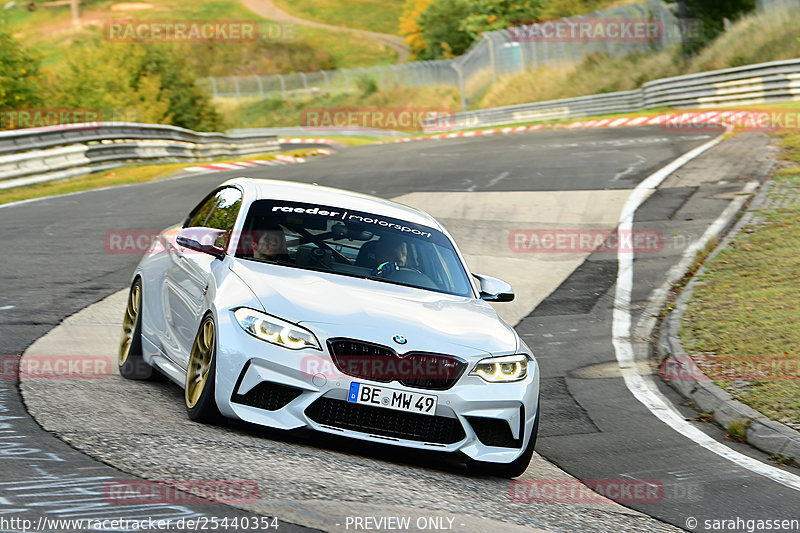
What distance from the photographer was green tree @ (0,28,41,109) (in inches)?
1061

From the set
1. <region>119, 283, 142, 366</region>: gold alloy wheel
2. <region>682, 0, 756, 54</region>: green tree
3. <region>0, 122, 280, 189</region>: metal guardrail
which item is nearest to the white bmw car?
<region>119, 283, 142, 366</region>: gold alloy wheel

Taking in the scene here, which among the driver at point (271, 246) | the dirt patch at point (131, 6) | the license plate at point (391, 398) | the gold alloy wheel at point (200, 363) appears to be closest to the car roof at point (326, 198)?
the driver at point (271, 246)

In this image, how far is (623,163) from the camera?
2305 cm

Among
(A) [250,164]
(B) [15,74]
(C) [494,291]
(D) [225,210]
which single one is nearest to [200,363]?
(D) [225,210]

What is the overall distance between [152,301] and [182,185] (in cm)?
1473

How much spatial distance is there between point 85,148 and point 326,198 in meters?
17.5

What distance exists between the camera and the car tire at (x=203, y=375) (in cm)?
604

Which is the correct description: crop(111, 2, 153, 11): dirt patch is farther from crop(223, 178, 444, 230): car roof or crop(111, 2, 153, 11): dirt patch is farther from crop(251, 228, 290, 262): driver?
crop(251, 228, 290, 262): driver

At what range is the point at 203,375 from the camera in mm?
6242

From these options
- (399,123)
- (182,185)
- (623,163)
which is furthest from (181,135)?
(399,123)

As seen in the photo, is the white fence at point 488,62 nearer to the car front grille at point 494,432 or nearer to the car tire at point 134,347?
the car tire at point 134,347

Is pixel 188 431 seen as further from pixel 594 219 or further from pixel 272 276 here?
pixel 594 219

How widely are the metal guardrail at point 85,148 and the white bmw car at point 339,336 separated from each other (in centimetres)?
1422

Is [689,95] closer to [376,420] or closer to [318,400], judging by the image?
[376,420]
